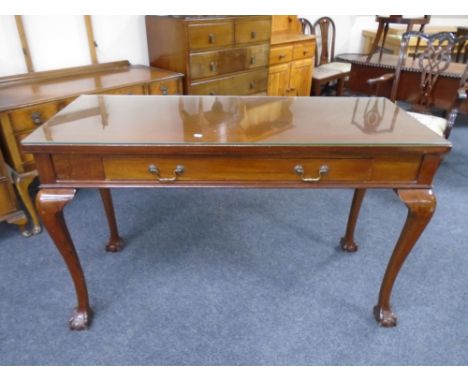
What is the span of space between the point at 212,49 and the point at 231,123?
4.94 ft

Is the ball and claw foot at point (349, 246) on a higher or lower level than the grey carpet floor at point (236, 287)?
higher

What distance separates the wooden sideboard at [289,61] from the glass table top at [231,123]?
2156 millimetres

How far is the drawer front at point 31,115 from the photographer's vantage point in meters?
1.95

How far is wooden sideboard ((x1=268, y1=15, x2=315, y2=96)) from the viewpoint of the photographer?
12.1 feet

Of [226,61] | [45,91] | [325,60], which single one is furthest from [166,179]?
[325,60]

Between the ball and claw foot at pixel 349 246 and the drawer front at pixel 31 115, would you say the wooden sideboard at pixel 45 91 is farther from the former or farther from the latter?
the ball and claw foot at pixel 349 246

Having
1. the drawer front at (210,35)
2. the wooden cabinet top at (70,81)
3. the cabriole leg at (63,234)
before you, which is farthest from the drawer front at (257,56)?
the cabriole leg at (63,234)

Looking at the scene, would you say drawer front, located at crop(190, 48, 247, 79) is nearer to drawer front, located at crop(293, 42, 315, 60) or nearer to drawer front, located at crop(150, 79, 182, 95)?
drawer front, located at crop(150, 79, 182, 95)

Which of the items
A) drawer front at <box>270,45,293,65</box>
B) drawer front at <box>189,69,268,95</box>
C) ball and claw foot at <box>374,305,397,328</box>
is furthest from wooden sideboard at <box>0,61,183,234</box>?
ball and claw foot at <box>374,305,397,328</box>

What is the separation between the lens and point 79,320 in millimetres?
1614

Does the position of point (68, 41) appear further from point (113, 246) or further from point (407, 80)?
point (407, 80)

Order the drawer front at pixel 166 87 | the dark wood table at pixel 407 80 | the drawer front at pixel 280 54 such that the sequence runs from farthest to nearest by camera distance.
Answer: the drawer front at pixel 280 54 → the dark wood table at pixel 407 80 → the drawer front at pixel 166 87

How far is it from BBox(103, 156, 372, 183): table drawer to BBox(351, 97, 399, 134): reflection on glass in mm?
172
